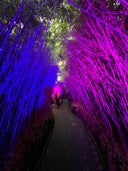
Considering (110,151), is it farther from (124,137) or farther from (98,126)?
(98,126)

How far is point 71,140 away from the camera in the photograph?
706cm

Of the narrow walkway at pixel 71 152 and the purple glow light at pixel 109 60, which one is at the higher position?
the purple glow light at pixel 109 60

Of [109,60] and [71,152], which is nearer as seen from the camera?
[109,60]

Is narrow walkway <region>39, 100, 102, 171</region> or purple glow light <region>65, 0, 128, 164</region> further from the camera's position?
narrow walkway <region>39, 100, 102, 171</region>

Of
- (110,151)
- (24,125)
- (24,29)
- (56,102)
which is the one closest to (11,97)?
(24,125)

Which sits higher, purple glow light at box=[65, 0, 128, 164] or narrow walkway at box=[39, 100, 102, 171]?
purple glow light at box=[65, 0, 128, 164]

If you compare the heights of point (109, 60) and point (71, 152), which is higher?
point (109, 60)

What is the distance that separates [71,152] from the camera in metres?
5.97

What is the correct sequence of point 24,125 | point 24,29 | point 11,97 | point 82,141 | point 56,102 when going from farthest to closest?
point 56,102 < point 82,141 < point 24,125 < point 24,29 < point 11,97

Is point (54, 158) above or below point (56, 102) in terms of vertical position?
below

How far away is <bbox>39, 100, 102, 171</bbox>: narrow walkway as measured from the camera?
505 cm

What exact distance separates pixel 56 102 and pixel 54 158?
9.70 meters

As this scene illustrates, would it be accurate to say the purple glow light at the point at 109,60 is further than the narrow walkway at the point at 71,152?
No

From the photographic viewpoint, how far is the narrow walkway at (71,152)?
5.05m
